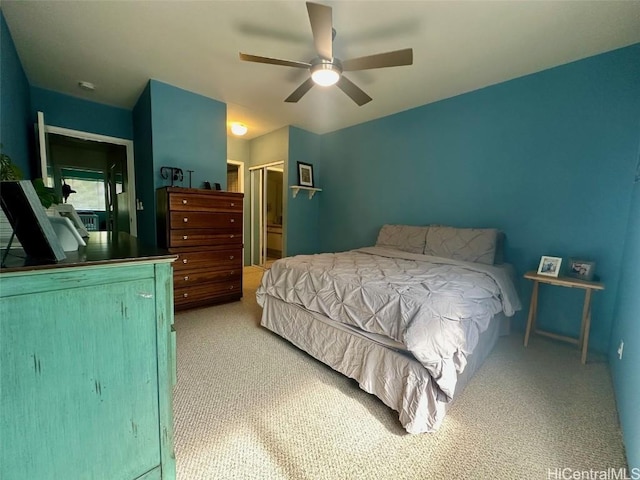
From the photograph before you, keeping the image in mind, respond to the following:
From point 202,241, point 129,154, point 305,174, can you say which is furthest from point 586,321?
point 129,154

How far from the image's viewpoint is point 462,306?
1545mm

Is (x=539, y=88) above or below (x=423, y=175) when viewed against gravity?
above

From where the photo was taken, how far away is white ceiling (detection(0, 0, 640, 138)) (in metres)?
1.81

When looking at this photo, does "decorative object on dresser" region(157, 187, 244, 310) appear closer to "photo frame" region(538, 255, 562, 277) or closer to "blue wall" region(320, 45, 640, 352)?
"blue wall" region(320, 45, 640, 352)

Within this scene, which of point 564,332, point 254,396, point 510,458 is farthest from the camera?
point 564,332

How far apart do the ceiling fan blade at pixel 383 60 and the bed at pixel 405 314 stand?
157 centimetres

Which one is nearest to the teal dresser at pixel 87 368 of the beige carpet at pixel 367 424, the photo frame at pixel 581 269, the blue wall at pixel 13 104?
the beige carpet at pixel 367 424

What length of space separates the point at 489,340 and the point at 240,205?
2.94 meters

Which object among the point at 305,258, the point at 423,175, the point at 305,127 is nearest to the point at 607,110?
the point at 423,175

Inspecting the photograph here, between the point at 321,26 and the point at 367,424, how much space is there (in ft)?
7.88

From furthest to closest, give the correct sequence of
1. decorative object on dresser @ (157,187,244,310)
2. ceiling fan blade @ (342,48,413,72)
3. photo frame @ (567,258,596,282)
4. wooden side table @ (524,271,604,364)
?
decorative object on dresser @ (157,187,244,310) < photo frame @ (567,258,596,282) < wooden side table @ (524,271,604,364) < ceiling fan blade @ (342,48,413,72)

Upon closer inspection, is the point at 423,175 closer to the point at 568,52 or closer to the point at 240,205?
the point at 568,52

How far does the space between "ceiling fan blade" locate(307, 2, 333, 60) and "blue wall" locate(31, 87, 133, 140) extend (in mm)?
3351

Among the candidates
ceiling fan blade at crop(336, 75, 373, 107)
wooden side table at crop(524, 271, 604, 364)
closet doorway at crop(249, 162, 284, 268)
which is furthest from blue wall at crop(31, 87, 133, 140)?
wooden side table at crop(524, 271, 604, 364)
